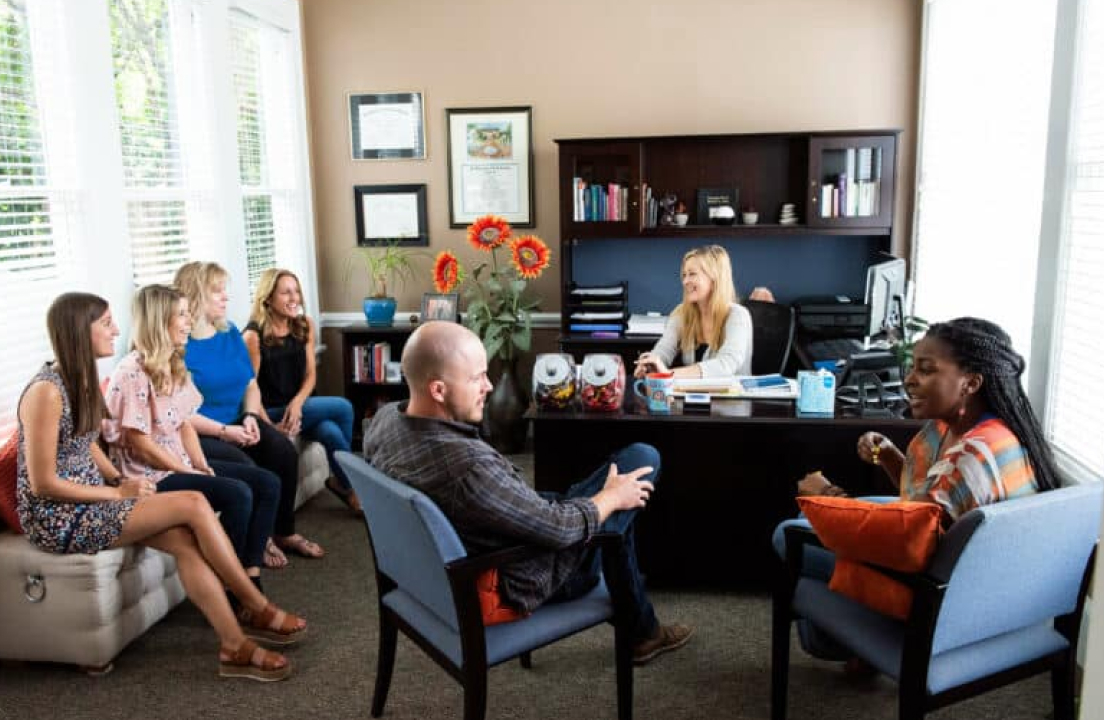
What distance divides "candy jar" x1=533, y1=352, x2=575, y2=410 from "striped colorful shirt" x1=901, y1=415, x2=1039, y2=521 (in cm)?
129

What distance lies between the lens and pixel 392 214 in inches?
225

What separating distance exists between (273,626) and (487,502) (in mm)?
1336

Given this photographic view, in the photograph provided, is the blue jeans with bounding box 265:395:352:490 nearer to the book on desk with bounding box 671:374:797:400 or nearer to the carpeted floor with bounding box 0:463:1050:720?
the carpeted floor with bounding box 0:463:1050:720

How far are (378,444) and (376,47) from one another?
3840 mm

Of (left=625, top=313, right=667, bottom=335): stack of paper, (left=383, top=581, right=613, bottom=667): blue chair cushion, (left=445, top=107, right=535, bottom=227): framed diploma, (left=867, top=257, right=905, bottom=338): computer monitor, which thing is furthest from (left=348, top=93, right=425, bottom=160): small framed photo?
(left=383, top=581, right=613, bottom=667): blue chair cushion

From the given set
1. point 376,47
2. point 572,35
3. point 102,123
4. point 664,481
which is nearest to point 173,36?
point 102,123

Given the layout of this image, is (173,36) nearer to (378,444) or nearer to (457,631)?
(378,444)

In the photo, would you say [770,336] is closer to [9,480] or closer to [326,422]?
[326,422]

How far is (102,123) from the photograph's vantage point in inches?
148

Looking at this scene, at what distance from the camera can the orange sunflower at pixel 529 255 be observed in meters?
5.14

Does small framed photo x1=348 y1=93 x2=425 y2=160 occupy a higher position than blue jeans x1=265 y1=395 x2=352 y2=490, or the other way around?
small framed photo x1=348 y1=93 x2=425 y2=160

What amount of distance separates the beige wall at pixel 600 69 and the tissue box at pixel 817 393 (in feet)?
8.24

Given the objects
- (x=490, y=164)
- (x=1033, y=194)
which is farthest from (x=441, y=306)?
(x=1033, y=194)

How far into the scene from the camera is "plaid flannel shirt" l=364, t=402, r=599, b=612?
220 cm
